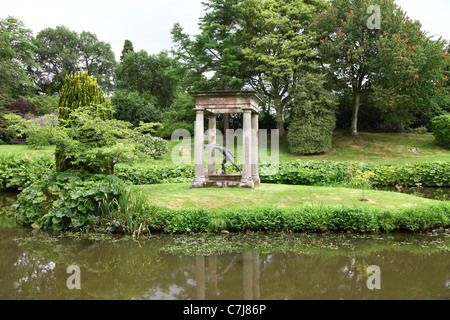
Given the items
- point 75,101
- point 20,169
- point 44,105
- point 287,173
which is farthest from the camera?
point 44,105

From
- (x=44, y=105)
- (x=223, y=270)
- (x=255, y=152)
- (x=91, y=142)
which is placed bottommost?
(x=223, y=270)

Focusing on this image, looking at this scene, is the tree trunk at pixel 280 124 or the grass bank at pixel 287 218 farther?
the tree trunk at pixel 280 124

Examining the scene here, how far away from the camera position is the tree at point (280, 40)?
23.4 m

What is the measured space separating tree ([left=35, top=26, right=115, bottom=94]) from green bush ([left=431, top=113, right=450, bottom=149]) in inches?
1458

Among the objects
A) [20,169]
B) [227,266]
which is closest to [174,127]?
[20,169]

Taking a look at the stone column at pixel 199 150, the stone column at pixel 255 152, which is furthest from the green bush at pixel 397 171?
the stone column at pixel 199 150

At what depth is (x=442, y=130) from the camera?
2192 cm

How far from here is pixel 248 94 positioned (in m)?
9.81

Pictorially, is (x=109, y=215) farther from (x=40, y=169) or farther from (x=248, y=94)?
(x=40, y=169)

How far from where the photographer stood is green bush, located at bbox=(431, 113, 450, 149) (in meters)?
21.8

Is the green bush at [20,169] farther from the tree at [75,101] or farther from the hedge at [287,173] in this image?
the tree at [75,101]

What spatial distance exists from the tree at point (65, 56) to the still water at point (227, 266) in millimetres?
38341

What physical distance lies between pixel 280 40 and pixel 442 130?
12593 millimetres

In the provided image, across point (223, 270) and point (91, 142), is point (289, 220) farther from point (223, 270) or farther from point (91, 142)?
point (91, 142)
